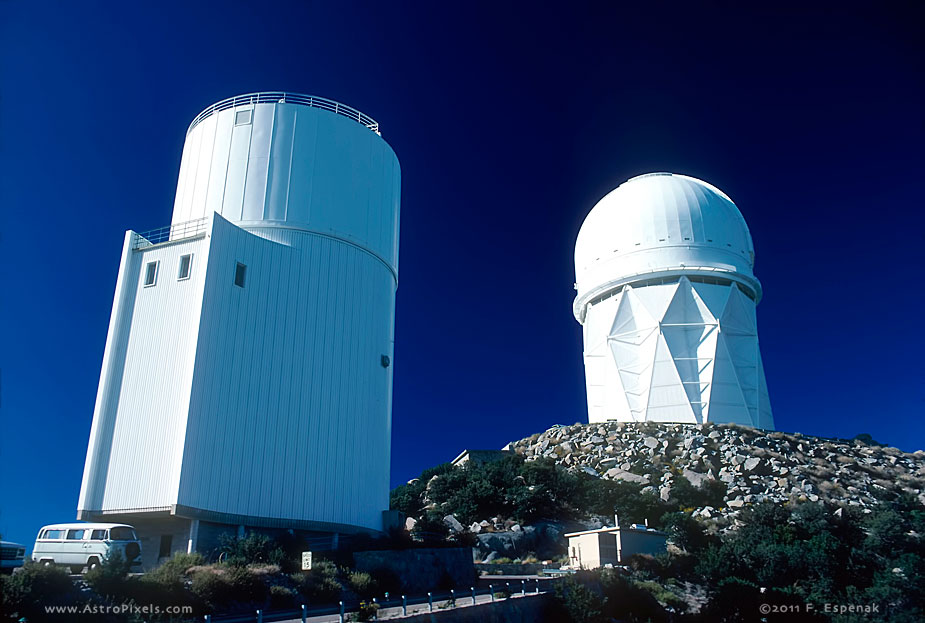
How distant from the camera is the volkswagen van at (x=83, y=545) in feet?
55.6

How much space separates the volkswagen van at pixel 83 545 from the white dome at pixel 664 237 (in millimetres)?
40823

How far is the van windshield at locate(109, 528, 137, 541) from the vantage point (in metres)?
17.4

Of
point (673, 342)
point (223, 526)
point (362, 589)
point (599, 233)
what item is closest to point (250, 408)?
point (223, 526)

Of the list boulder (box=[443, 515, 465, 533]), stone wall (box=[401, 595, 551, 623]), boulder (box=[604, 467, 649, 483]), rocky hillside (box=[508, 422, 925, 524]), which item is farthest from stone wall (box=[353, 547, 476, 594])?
boulder (box=[604, 467, 649, 483])

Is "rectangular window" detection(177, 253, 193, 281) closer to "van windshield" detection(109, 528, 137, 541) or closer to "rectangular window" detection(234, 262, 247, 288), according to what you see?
"rectangular window" detection(234, 262, 247, 288)

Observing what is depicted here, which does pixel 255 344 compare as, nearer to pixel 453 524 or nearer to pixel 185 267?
pixel 185 267

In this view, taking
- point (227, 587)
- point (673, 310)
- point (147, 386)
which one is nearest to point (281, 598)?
point (227, 587)

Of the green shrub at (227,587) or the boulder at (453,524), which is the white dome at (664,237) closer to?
the boulder at (453,524)

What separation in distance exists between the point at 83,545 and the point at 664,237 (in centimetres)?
4345

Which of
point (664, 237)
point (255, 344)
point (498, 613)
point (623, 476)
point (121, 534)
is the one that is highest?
point (664, 237)

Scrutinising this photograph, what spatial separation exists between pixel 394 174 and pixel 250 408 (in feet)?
45.5

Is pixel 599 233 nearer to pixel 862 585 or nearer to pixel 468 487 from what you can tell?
pixel 468 487

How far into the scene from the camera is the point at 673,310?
50.0 meters

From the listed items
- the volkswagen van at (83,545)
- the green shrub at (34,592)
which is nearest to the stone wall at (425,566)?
the volkswagen van at (83,545)
